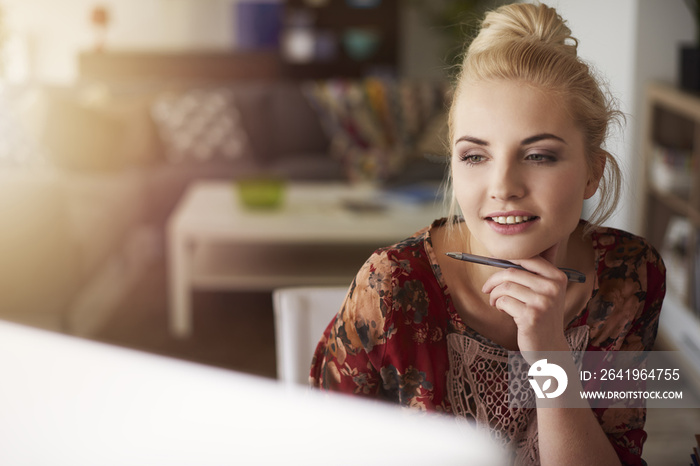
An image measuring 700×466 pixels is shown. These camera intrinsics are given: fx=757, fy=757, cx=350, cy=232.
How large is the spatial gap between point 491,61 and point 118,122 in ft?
11.3

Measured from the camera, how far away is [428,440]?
0.81 meters

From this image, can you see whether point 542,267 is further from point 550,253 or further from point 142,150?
point 142,150

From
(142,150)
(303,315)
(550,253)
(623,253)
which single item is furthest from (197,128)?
(550,253)

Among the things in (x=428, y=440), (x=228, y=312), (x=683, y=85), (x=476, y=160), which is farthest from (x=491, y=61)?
(x=228, y=312)

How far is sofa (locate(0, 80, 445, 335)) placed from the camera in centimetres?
344

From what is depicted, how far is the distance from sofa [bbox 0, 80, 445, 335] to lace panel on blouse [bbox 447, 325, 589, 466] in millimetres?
2043

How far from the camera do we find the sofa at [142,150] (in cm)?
344

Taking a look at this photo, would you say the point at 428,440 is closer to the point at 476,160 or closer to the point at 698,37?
the point at 476,160

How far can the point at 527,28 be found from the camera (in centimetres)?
79

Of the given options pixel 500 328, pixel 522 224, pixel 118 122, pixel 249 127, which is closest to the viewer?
pixel 522 224

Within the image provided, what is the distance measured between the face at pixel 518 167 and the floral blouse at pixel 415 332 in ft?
0.40

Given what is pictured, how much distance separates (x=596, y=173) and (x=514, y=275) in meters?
0.16

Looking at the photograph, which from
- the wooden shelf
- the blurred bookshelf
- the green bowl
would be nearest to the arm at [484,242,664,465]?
the blurred bookshelf

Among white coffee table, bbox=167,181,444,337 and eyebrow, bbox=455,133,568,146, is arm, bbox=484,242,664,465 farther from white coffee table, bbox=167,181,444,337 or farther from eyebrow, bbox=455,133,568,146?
white coffee table, bbox=167,181,444,337
